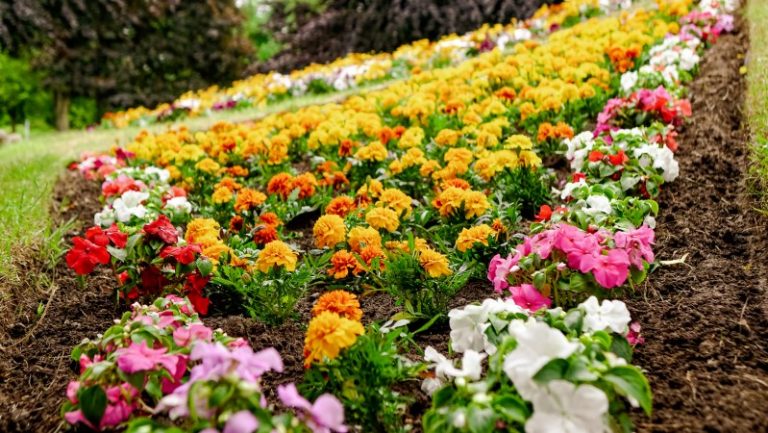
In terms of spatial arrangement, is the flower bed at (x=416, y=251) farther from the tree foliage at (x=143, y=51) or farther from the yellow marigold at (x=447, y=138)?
the tree foliage at (x=143, y=51)

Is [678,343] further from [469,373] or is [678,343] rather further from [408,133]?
[408,133]

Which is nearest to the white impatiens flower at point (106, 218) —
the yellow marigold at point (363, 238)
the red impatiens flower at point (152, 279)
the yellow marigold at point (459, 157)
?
the red impatiens flower at point (152, 279)

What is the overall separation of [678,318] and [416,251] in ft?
2.87

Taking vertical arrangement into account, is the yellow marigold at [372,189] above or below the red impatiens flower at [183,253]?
below

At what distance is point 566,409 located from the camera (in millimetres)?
1338

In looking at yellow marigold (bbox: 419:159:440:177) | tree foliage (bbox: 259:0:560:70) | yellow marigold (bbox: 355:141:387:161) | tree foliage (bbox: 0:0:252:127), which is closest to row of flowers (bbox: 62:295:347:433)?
yellow marigold (bbox: 419:159:440:177)

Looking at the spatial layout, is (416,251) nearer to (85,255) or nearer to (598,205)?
(598,205)

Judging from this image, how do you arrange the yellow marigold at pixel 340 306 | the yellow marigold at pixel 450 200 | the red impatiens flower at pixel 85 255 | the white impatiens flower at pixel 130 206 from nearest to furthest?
the yellow marigold at pixel 340 306 < the red impatiens flower at pixel 85 255 < the yellow marigold at pixel 450 200 < the white impatiens flower at pixel 130 206

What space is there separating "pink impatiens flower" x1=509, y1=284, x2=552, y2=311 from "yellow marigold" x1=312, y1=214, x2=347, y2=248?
83cm

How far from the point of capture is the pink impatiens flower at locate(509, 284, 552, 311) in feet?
6.21

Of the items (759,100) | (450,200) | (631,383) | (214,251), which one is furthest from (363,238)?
(759,100)

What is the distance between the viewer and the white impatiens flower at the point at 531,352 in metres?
1.36

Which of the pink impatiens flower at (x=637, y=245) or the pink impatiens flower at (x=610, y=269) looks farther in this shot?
the pink impatiens flower at (x=637, y=245)

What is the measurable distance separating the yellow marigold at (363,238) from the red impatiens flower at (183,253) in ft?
1.88
